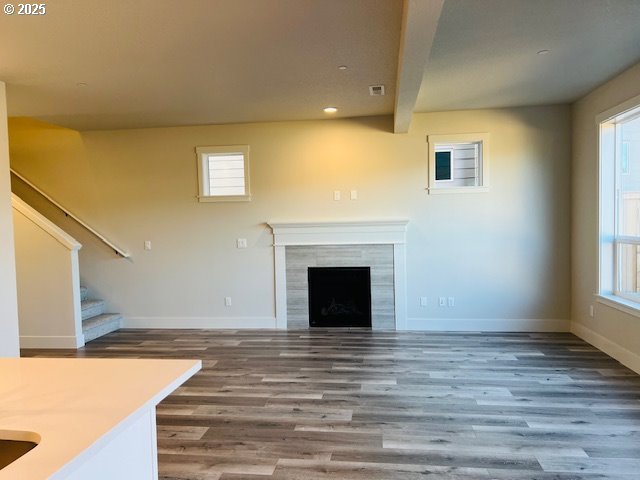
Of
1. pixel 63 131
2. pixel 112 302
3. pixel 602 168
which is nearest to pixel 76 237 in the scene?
pixel 112 302

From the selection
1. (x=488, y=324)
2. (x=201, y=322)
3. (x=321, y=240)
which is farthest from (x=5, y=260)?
(x=488, y=324)

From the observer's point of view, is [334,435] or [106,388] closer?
[106,388]

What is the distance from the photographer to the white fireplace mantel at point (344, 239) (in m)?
5.43

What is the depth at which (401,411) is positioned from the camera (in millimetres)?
3139

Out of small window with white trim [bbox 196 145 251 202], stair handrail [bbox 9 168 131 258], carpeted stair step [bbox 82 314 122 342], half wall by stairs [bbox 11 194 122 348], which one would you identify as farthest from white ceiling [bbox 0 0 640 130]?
carpeted stair step [bbox 82 314 122 342]

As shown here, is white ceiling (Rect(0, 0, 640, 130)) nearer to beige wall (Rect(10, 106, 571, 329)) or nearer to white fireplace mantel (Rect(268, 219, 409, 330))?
beige wall (Rect(10, 106, 571, 329))

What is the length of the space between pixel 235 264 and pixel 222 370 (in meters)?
1.90

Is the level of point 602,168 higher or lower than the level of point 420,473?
higher

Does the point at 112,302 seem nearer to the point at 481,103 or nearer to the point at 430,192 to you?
the point at 430,192

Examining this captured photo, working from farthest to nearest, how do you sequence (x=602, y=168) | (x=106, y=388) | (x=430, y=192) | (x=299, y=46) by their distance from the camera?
(x=430, y=192), (x=602, y=168), (x=299, y=46), (x=106, y=388)

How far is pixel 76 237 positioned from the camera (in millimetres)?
5988

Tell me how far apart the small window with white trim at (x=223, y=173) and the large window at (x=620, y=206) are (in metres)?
4.12

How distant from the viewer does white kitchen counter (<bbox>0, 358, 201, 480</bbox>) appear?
3.15ft

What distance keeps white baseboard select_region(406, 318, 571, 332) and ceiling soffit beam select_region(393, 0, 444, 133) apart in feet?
9.06
